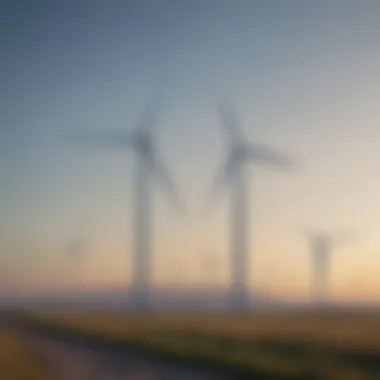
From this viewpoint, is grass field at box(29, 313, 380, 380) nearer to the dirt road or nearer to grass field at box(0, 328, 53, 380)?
the dirt road

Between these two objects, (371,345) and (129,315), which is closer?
(371,345)

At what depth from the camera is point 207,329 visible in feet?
29.4

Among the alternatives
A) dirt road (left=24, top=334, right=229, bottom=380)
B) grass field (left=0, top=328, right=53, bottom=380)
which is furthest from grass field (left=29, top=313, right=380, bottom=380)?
grass field (left=0, top=328, right=53, bottom=380)

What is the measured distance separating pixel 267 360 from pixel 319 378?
742 mm

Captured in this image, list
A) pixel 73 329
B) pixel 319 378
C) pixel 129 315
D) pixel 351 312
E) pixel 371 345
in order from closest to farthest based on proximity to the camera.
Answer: pixel 319 378
pixel 371 345
pixel 351 312
pixel 129 315
pixel 73 329

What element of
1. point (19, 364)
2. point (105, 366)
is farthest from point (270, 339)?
point (19, 364)

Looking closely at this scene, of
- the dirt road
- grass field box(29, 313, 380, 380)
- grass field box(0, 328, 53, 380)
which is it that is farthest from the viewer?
the dirt road

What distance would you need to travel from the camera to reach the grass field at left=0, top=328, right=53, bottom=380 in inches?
320

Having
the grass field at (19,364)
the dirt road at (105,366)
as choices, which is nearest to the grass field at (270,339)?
the dirt road at (105,366)

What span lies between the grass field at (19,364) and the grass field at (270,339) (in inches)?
34.9

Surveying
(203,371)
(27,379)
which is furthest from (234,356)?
(27,379)

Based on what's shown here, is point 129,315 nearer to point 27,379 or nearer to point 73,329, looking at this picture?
point 73,329

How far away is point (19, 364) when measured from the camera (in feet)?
28.1

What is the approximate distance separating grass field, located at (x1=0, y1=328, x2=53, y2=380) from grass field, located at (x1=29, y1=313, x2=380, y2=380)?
0.89 m
